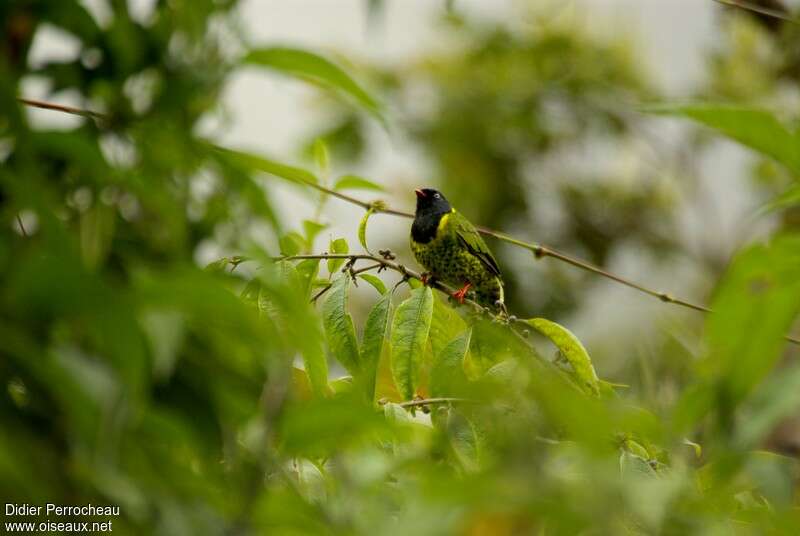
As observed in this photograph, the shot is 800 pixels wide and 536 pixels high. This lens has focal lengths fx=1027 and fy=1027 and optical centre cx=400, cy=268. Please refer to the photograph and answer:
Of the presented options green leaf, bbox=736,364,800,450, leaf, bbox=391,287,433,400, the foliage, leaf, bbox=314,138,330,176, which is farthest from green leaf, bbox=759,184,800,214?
leaf, bbox=314,138,330,176

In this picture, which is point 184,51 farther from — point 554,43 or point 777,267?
point 554,43

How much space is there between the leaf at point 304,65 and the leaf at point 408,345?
2.19ft

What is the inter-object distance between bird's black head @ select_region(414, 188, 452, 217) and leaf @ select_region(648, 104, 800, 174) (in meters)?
2.01

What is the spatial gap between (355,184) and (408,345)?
0.73 ft

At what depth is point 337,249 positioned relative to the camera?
130 cm

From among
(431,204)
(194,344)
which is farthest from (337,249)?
(431,204)

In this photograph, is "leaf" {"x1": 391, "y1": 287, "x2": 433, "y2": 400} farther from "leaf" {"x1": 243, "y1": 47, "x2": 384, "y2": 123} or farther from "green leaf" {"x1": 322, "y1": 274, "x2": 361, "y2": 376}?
"leaf" {"x1": 243, "y1": 47, "x2": 384, "y2": 123}

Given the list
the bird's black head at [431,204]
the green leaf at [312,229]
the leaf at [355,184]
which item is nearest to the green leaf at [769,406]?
the leaf at [355,184]

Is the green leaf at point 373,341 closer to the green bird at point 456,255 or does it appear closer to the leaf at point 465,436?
the leaf at point 465,436

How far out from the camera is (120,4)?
484mm

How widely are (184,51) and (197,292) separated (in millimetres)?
136

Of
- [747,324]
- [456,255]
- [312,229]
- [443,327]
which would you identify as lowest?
[456,255]

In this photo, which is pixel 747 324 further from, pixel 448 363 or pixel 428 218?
pixel 428 218

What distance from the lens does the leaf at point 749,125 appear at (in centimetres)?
50
